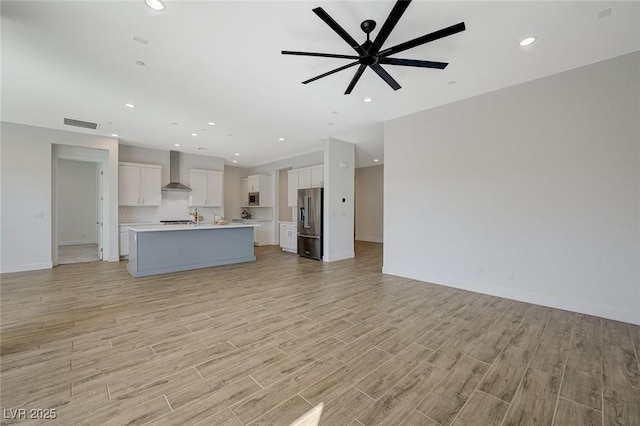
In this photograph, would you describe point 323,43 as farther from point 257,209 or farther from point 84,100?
point 257,209

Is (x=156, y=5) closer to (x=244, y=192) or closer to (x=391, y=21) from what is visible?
(x=391, y=21)

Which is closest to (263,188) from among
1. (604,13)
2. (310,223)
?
(310,223)

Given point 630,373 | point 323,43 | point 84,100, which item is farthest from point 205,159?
point 630,373

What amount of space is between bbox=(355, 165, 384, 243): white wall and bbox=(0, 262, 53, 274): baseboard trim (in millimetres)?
9256

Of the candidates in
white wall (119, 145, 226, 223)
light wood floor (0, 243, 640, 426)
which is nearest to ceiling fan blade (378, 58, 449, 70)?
light wood floor (0, 243, 640, 426)

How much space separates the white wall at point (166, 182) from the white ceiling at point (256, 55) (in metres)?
2.20

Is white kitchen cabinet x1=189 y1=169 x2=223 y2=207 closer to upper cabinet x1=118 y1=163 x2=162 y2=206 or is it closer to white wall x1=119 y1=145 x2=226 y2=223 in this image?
white wall x1=119 y1=145 x2=226 y2=223

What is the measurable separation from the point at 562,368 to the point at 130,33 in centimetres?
497

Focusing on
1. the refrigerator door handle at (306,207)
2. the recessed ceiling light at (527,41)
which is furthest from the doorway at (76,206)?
the recessed ceiling light at (527,41)

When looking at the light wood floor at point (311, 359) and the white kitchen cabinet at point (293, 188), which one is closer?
the light wood floor at point (311, 359)

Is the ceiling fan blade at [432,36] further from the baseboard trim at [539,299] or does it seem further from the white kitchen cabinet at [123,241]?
the white kitchen cabinet at [123,241]

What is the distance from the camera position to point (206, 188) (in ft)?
26.9

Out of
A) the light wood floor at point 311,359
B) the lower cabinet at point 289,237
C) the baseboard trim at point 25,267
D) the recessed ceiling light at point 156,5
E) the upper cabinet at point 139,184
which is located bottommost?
the light wood floor at point 311,359

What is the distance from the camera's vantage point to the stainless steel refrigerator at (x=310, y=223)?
6.29 metres
